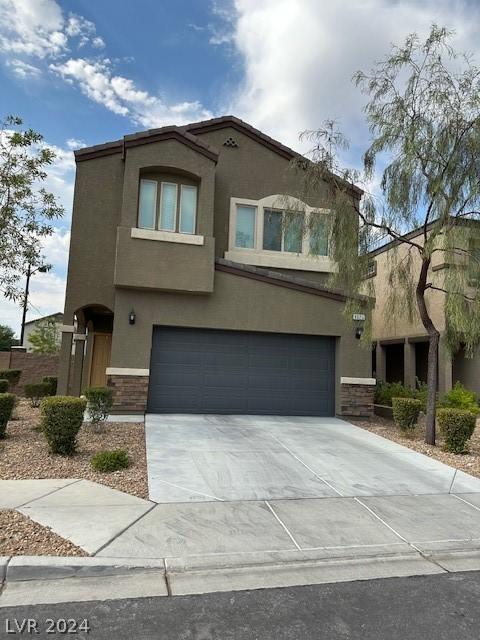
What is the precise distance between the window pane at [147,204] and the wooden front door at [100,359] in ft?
19.6

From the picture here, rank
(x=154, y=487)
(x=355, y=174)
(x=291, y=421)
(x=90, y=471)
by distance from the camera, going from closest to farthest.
Answer: (x=154, y=487) → (x=90, y=471) → (x=355, y=174) → (x=291, y=421)

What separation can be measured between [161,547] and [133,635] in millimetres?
1356

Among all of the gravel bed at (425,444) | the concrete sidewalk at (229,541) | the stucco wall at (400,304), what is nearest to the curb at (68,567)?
the concrete sidewalk at (229,541)

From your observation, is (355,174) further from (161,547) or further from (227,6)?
(161,547)

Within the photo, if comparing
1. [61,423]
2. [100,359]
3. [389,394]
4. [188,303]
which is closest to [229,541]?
Result: [61,423]

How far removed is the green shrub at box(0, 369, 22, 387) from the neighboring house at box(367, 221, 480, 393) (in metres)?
12.8

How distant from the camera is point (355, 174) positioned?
10.4 metres

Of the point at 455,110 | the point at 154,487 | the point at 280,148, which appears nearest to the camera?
the point at 154,487

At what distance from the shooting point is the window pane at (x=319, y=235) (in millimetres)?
10680

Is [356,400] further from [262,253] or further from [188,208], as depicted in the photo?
[188,208]

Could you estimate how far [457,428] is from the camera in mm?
9312

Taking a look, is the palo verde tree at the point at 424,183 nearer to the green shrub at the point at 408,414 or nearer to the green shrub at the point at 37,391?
the green shrub at the point at 408,414

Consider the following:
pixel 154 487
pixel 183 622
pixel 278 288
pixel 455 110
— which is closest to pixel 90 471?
pixel 154 487

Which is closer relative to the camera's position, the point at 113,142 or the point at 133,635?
the point at 133,635
